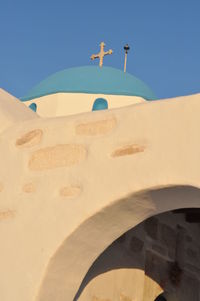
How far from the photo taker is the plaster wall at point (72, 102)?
33.0 ft

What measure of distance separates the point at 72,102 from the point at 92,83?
637mm

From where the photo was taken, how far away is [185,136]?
2561 mm

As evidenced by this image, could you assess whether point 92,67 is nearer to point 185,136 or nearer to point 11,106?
point 11,106

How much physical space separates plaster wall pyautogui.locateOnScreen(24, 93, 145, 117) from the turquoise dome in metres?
0.09

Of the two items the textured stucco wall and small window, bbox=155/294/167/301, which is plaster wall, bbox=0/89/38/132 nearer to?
the textured stucco wall

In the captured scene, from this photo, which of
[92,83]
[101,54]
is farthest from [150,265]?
[101,54]

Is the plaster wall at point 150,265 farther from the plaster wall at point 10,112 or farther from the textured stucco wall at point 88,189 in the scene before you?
the plaster wall at point 10,112

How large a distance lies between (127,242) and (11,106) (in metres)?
1.31

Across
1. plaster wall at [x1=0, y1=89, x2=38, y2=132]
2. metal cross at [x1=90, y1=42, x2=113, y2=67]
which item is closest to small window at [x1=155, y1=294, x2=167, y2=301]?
plaster wall at [x1=0, y1=89, x2=38, y2=132]

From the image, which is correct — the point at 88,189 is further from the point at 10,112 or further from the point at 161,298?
the point at 161,298

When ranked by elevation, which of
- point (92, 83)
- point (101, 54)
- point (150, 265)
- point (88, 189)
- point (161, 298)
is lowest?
point (161, 298)

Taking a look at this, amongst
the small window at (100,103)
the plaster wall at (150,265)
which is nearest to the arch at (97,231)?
the plaster wall at (150,265)

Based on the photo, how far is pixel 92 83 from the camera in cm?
1045

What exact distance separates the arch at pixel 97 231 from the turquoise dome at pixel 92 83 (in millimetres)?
7571
